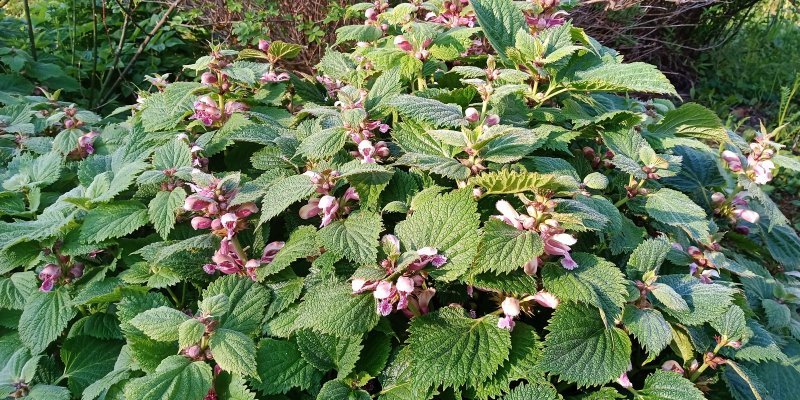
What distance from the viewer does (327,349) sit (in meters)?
1.23

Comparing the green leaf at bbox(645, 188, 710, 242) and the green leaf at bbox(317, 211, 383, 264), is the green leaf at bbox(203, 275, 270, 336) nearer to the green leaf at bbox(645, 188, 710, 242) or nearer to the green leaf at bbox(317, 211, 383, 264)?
the green leaf at bbox(317, 211, 383, 264)

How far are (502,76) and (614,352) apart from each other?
74 cm

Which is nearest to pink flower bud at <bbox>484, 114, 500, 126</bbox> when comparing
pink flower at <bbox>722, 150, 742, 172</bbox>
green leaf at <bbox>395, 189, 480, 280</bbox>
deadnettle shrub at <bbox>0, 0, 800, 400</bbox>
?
deadnettle shrub at <bbox>0, 0, 800, 400</bbox>

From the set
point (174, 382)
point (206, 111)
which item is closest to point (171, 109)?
point (206, 111)

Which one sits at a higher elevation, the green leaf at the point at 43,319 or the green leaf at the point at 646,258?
the green leaf at the point at 646,258

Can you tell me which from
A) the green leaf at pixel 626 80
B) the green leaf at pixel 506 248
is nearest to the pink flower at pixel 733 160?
the green leaf at pixel 626 80

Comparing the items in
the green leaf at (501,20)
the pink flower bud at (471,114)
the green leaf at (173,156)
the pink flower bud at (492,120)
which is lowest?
the green leaf at (173,156)

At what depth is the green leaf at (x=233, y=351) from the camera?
1.10 metres

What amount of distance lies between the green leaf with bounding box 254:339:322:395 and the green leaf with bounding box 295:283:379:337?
9cm

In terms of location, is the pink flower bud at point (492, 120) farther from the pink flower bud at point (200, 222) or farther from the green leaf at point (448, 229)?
the pink flower bud at point (200, 222)

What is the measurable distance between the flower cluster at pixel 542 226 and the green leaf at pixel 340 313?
12.8 inches

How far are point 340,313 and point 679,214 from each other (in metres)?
0.85

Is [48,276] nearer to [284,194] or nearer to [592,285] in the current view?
[284,194]

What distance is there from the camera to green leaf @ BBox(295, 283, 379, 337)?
43.9 inches
